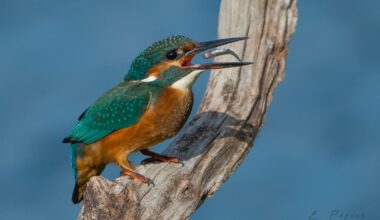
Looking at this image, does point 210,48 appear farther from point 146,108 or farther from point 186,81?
point 146,108

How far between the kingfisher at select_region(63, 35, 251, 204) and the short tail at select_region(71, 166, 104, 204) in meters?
0.02

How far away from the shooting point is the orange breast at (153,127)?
12.8 ft

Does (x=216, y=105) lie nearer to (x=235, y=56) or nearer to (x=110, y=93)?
(x=235, y=56)

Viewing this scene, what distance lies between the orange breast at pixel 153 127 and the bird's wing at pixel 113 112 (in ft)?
0.11

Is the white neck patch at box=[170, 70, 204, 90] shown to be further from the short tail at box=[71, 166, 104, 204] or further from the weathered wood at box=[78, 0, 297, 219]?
the short tail at box=[71, 166, 104, 204]

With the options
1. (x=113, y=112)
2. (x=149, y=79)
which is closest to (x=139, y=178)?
(x=113, y=112)

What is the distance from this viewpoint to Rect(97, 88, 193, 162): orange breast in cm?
389

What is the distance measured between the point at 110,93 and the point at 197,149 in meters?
0.54

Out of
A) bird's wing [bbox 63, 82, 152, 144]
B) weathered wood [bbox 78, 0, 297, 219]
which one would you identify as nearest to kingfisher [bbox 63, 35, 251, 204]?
bird's wing [bbox 63, 82, 152, 144]

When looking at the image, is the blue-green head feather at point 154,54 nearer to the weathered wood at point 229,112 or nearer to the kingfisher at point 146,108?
the kingfisher at point 146,108

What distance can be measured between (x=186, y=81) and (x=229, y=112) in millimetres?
268

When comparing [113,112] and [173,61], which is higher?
[173,61]

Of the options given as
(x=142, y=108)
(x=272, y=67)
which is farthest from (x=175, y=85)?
(x=272, y=67)

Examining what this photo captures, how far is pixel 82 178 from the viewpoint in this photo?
162 inches
